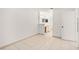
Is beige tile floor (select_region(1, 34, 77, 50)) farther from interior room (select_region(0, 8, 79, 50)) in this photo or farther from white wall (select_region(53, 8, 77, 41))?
white wall (select_region(53, 8, 77, 41))

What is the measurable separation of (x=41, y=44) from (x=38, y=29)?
9.5 inches

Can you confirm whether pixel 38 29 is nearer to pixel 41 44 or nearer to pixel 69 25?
pixel 41 44

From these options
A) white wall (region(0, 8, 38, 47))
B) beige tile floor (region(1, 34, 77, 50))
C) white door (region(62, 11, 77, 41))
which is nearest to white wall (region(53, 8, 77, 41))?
white door (region(62, 11, 77, 41))

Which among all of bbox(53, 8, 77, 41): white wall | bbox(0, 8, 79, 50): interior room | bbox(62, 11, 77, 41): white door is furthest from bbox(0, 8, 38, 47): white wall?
bbox(62, 11, 77, 41): white door

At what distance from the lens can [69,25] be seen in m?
1.55

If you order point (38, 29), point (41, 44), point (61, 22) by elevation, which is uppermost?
point (61, 22)

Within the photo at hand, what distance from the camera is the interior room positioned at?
1.53 m

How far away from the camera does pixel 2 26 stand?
1544mm

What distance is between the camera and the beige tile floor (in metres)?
1.53

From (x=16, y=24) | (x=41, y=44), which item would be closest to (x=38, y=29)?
(x=41, y=44)

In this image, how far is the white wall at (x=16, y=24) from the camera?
1536 millimetres

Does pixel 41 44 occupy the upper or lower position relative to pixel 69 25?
lower

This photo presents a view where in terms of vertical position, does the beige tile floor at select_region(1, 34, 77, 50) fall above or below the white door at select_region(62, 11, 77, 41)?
below
